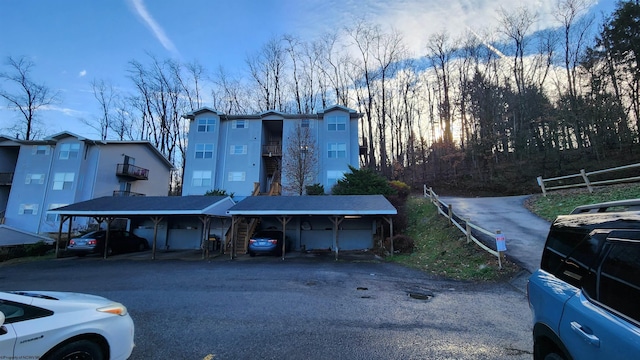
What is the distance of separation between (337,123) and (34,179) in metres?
29.2

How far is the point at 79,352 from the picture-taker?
3242 mm

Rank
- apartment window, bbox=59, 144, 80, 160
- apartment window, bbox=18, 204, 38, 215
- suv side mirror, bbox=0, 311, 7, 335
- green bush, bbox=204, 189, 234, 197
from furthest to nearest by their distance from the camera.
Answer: apartment window, bbox=59, 144, 80, 160 < apartment window, bbox=18, 204, 38, 215 < green bush, bbox=204, 189, 234, 197 < suv side mirror, bbox=0, 311, 7, 335

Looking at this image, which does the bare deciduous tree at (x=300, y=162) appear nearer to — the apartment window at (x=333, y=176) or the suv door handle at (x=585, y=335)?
the apartment window at (x=333, y=176)

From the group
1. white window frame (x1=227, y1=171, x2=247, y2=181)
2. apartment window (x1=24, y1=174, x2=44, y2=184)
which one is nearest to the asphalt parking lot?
white window frame (x1=227, y1=171, x2=247, y2=181)

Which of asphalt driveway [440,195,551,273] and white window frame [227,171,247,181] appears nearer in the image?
asphalt driveway [440,195,551,273]

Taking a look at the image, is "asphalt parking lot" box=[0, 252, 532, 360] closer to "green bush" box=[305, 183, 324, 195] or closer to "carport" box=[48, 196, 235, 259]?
"carport" box=[48, 196, 235, 259]

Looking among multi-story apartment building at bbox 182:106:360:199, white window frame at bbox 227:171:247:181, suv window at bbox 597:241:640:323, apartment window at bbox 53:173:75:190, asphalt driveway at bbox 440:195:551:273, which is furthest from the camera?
apartment window at bbox 53:173:75:190

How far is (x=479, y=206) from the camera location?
58.8 feet

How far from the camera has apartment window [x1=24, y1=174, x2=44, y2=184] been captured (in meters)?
28.5

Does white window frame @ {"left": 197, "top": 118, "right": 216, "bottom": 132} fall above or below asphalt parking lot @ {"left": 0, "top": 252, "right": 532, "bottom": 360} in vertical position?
above

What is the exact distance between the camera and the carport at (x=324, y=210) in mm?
15430

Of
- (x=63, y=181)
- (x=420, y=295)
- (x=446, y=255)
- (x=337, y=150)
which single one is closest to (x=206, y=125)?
(x=337, y=150)

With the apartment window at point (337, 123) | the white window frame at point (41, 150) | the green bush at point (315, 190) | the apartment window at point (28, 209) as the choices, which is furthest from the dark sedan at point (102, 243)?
the apartment window at point (337, 123)

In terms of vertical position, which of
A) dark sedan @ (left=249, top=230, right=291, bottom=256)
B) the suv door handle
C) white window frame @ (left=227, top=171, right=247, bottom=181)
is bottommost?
dark sedan @ (left=249, top=230, right=291, bottom=256)
